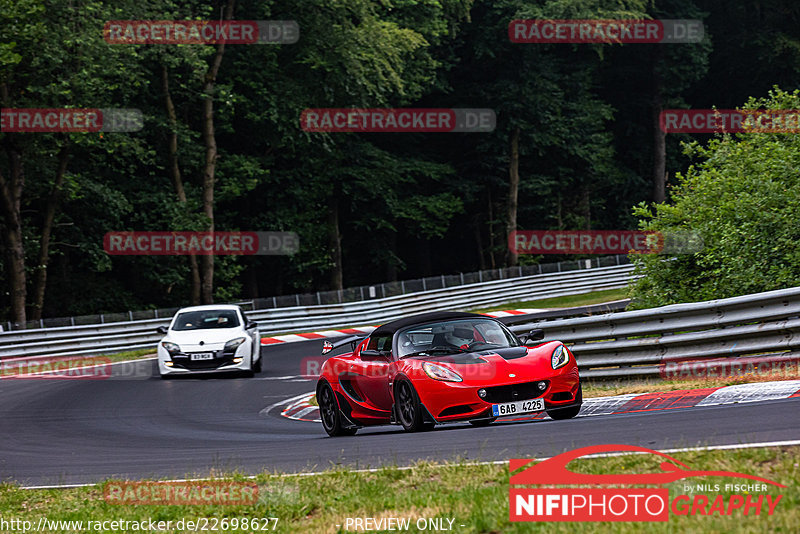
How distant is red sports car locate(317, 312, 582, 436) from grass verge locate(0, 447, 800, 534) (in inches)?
91.8

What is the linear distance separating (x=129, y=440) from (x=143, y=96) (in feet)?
83.7

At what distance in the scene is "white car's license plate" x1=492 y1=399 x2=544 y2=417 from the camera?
32.7 ft

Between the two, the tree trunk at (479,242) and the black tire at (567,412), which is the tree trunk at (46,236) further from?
the black tire at (567,412)

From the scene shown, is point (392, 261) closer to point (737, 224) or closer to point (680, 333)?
point (737, 224)

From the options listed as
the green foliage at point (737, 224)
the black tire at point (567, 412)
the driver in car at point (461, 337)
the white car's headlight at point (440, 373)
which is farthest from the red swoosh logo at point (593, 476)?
the green foliage at point (737, 224)

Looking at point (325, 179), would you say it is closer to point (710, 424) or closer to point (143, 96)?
point (143, 96)

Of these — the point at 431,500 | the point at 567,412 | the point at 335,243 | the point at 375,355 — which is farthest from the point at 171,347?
the point at 335,243

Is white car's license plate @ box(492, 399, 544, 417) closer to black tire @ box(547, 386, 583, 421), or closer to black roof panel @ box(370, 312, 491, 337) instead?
black tire @ box(547, 386, 583, 421)

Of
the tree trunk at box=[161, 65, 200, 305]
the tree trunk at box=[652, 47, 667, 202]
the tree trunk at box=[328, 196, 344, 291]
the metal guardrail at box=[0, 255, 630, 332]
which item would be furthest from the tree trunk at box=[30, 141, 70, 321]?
the tree trunk at box=[652, 47, 667, 202]

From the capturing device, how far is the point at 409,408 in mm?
10531

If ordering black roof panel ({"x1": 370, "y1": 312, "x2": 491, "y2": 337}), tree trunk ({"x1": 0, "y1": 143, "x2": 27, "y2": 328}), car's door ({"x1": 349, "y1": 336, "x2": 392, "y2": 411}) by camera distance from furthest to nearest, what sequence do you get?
tree trunk ({"x1": 0, "y1": 143, "x2": 27, "y2": 328}), black roof panel ({"x1": 370, "y1": 312, "x2": 491, "y2": 337}), car's door ({"x1": 349, "y1": 336, "x2": 392, "y2": 411})

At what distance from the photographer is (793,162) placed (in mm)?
16031

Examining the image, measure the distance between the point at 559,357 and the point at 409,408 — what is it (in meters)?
1.63

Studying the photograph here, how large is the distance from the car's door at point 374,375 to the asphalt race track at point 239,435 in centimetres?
39
